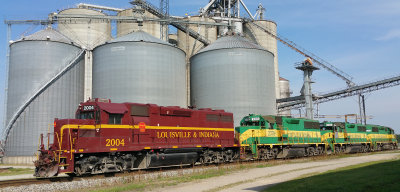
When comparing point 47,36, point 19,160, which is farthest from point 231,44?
point 19,160

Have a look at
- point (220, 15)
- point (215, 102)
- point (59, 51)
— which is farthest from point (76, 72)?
point (220, 15)

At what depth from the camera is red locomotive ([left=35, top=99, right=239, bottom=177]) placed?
16.2m

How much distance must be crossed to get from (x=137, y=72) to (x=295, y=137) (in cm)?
1892

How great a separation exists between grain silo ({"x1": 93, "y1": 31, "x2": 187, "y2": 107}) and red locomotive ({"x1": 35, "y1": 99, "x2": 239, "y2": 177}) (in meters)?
14.6

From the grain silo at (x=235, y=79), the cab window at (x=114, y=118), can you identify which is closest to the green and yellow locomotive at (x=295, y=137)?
the grain silo at (x=235, y=79)

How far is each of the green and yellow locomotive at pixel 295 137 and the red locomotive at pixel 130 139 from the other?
209 cm

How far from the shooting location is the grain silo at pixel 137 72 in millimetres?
36875

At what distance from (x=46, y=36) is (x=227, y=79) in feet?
75.3

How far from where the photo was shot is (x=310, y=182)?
1286 cm

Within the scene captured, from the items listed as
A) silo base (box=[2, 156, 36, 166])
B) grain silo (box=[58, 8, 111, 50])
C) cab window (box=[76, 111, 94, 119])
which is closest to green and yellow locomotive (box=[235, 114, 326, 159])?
cab window (box=[76, 111, 94, 119])

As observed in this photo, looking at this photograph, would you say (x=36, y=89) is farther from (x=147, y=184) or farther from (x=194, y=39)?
(x=147, y=184)

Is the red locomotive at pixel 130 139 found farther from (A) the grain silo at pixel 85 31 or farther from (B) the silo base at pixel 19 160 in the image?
(A) the grain silo at pixel 85 31

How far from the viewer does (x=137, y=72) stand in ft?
122

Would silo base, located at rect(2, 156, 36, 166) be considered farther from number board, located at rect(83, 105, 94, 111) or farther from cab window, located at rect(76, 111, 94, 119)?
number board, located at rect(83, 105, 94, 111)
